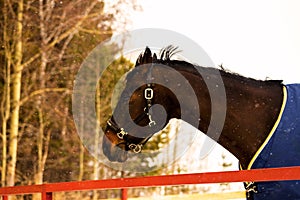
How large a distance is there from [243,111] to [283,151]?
0.97 feet

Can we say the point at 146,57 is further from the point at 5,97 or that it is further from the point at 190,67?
the point at 5,97

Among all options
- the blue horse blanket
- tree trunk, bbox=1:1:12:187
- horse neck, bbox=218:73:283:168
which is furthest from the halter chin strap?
tree trunk, bbox=1:1:12:187

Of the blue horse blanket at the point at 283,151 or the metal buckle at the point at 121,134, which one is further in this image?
the metal buckle at the point at 121,134

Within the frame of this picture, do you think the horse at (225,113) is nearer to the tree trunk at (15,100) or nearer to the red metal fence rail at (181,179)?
the red metal fence rail at (181,179)

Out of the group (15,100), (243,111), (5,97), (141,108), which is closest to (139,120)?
(141,108)

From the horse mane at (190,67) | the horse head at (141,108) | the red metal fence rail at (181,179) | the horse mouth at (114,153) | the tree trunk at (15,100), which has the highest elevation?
the tree trunk at (15,100)

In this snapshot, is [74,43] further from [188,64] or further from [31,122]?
[188,64]

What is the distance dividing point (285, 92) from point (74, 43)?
26.5 feet

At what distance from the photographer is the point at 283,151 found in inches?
104

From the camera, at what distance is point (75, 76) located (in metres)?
10.5

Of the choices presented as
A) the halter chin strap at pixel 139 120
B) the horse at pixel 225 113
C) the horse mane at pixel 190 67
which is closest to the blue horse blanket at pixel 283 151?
the horse at pixel 225 113

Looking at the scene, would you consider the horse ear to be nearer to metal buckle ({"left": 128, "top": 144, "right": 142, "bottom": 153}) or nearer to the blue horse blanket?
metal buckle ({"left": 128, "top": 144, "right": 142, "bottom": 153})

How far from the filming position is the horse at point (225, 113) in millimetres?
2652

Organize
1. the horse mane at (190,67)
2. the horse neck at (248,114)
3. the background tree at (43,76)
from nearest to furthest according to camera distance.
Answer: the horse neck at (248,114) → the horse mane at (190,67) → the background tree at (43,76)
